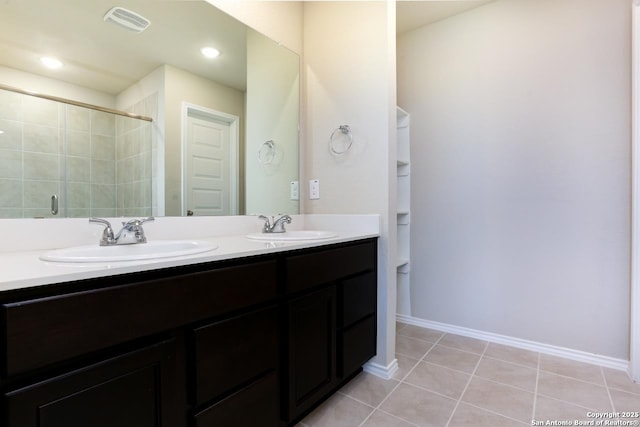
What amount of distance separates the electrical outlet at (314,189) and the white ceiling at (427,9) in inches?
54.1

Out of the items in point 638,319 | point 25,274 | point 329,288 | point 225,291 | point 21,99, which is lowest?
point 638,319

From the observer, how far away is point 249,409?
41.1 inches

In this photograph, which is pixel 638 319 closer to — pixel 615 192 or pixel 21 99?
pixel 615 192

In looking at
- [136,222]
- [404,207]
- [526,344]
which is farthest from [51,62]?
[526,344]

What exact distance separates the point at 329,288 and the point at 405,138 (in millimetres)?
1576

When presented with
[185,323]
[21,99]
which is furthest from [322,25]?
[185,323]

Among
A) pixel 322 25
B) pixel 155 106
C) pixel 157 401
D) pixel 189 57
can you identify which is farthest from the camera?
pixel 322 25

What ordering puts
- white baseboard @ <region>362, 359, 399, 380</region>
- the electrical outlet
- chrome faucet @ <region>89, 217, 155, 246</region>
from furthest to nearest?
the electrical outlet, white baseboard @ <region>362, 359, 399, 380</region>, chrome faucet @ <region>89, 217, 155, 246</region>

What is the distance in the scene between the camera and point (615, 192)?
1802 millimetres

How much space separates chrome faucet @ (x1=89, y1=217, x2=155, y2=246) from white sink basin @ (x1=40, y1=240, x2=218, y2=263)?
2 cm

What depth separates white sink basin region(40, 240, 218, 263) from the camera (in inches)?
32.9

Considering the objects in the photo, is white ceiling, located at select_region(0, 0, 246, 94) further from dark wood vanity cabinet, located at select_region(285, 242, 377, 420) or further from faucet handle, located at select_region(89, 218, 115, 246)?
dark wood vanity cabinet, located at select_region(285, 242, 377, 420)

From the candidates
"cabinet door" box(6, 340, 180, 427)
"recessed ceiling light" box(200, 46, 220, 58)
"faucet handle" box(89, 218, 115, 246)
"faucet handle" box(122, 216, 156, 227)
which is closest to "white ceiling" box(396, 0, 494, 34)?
"recessed ceiling light" box(200, 46, 220, 58)

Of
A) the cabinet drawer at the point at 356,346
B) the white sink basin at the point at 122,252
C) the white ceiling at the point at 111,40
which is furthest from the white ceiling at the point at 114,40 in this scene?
the cabinet drawer at the point at 356,346
